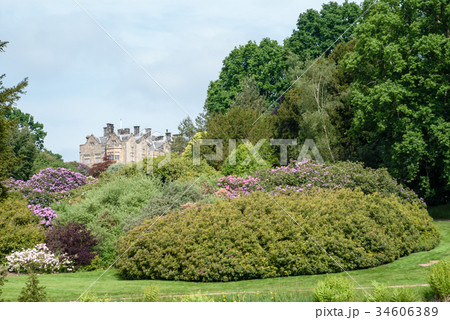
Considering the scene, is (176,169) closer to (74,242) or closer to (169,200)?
(169,200)

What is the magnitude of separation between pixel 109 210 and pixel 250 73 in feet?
85.8

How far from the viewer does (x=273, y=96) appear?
4019 centimetres

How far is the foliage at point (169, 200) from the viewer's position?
14320 mm

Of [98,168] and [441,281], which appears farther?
[98,168]

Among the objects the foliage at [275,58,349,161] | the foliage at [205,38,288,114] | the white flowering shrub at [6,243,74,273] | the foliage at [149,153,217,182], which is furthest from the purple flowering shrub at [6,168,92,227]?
the foliage at [205,38,288,114]

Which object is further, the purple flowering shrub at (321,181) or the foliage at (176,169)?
the foliage at (176,169)

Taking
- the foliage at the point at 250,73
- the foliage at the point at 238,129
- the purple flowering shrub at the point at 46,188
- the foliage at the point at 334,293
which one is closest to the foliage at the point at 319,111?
the foliage at the point at 238,129

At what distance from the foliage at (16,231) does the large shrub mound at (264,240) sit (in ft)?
11.3

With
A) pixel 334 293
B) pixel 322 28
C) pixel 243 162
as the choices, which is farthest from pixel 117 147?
pixel 334 293

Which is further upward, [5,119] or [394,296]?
[5,119]

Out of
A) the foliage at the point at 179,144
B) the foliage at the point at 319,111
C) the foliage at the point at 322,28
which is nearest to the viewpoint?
the foliage at the point at 319,111

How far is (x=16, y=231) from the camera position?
14180 millimetres

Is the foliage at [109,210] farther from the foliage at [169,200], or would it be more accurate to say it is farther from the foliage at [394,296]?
the foliage at [394,296]

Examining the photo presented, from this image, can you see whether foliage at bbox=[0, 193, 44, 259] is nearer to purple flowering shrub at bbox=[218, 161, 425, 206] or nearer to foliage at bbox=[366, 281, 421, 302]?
purple flowering shrub at bbox=[218, 161, 425, 206]
